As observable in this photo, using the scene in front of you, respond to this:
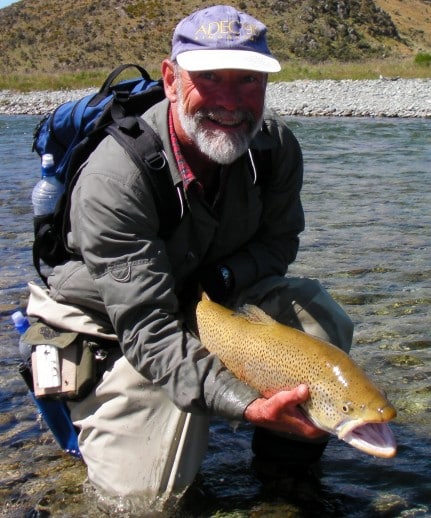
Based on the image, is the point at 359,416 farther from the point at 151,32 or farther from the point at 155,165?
the point at 151,32

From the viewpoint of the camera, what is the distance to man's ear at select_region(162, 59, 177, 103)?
3.29 m

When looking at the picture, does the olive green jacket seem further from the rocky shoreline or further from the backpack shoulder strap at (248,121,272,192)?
the rocky shoreline

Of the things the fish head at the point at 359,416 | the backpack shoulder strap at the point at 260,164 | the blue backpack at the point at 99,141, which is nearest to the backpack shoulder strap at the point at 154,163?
the blue backpack at the point at 99,141

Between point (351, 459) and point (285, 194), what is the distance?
51.5 inches

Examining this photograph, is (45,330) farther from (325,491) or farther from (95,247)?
(325,491)

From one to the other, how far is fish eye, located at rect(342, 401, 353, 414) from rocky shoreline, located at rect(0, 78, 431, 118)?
21.2 m

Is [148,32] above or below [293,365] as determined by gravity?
below

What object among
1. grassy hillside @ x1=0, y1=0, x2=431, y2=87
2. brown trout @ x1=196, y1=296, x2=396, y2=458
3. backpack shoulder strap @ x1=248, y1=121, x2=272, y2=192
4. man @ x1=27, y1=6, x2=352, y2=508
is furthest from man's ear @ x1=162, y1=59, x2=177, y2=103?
grassy hillside @ x1=0, y1=0, x2=431, y2=87

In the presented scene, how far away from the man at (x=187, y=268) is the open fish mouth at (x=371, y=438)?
0.68ft

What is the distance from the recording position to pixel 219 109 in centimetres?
314

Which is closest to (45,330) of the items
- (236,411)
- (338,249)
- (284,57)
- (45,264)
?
(45,264)

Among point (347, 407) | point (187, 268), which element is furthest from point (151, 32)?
point (347, 407)

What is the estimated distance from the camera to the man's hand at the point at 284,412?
8.59 ft

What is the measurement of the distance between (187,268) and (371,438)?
1191mm
